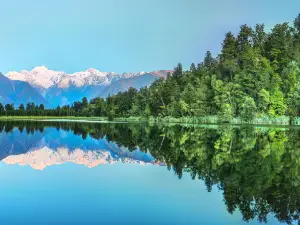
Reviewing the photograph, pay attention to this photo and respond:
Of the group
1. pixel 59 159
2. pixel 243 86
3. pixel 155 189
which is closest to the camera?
pixel 155 189

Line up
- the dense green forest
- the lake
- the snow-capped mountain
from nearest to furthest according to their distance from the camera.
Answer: the lake → the snow-capped mountain → the dense green forest

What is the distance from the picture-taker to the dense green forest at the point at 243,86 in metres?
62.5

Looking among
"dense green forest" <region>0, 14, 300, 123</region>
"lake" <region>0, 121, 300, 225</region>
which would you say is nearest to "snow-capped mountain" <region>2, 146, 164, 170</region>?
"lake" <region>0, 121, 300, 225</region>

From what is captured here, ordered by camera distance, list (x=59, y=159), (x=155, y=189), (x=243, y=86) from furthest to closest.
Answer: (x=243, y=86), (x=59, y=159), (x=155, y=189)

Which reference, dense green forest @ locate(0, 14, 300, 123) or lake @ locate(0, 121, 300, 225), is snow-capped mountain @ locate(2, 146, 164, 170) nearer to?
lake @ locate(0, 121, 300, 225)

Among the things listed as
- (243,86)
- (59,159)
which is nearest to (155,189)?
(59,159)

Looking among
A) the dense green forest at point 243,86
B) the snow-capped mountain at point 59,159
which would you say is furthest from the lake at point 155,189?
the dense green forest at point 243,86

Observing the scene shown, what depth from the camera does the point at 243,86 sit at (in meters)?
69.1

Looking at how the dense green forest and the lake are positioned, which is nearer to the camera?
the lake

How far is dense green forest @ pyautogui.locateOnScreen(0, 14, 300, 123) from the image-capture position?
62500 millimetres

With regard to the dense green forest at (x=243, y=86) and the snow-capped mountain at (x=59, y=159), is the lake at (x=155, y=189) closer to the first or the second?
the snow-capped mountain at (x=59, y=159)

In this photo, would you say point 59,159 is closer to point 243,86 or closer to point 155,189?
point 155,189

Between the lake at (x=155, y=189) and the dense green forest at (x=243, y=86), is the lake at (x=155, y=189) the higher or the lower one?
the lower one

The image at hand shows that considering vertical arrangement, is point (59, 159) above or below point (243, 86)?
below
